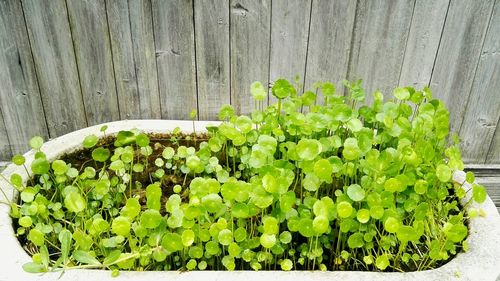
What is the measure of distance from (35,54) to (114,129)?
552 millimetres

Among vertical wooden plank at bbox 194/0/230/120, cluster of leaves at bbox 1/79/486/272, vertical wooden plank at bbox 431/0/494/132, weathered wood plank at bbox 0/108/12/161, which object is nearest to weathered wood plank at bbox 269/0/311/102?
vertical wooden plank at bbox 194/0/230/120

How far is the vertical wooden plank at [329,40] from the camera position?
5.61 ft

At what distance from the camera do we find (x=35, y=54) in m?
1.76

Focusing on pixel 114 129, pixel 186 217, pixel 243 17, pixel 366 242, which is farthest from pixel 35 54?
pixel 366 242

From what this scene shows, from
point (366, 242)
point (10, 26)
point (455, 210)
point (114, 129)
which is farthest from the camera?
point (10, 26)

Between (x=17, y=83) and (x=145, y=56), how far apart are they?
0.57 metres

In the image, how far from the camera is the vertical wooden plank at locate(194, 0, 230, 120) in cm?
171

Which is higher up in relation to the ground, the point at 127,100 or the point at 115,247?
the point at 127,100

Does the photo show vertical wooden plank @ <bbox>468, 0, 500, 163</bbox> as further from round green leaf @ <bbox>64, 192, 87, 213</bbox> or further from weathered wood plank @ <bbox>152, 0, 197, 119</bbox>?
round green leaf @ <bbox>64, 192, 87, 213</bbox>

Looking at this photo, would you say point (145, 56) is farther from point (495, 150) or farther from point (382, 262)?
point (495, 150)

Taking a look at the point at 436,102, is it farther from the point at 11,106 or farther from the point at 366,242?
the point at 11,106

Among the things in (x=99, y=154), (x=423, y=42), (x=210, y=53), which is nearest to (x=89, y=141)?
(x=99, y=154)

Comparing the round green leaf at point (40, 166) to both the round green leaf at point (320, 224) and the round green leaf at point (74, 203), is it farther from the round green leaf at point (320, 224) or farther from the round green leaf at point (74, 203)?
the round green leaf at point (320, 224)

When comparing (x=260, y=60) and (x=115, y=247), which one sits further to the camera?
(x=260, y=60)
